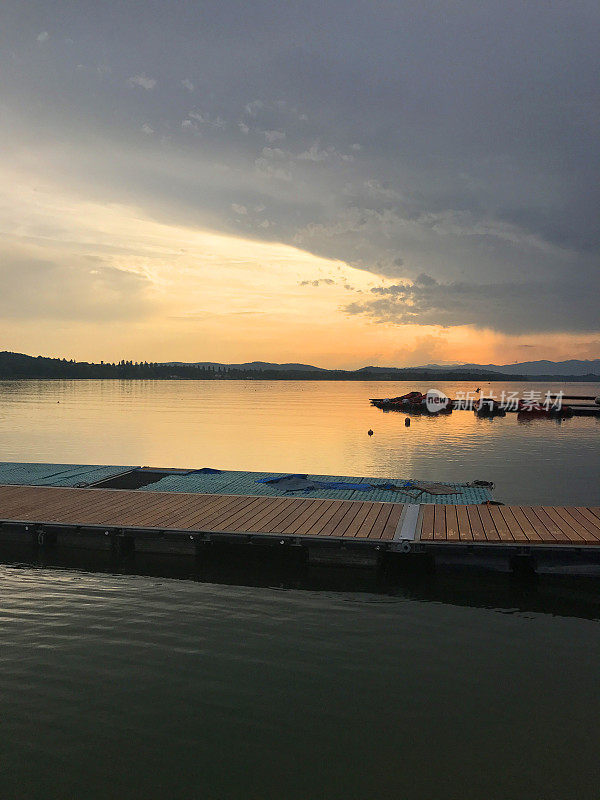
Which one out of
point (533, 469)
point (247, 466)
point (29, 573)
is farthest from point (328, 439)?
point (29, 573)

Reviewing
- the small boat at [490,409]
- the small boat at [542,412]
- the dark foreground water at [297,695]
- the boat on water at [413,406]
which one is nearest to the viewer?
the dark foreground water at [297,695]

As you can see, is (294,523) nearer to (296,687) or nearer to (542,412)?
(296,687)

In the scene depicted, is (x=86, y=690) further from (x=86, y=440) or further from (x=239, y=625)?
(x=86, y=440)

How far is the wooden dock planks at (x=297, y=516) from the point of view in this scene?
51.3 ft

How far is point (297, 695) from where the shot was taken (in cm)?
977

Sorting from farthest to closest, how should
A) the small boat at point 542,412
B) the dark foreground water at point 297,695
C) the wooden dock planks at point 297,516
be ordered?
the small boat at point 542,412
the wooden dock planks at point 297,516
the dark foreground water at point 297,695

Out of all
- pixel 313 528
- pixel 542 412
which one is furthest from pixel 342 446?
pixel 542 412

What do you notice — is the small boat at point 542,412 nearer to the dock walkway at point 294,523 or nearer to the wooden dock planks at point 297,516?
the wooden dock planks at point 297,516

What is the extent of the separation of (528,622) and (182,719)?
762cm

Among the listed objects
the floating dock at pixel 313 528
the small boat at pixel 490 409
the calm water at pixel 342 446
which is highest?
the small boat at pixel 490 409

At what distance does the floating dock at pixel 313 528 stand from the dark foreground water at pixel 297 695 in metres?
1.20

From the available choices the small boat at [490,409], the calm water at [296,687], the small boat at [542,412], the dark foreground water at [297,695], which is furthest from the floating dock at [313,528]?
the small boat at [490,409]

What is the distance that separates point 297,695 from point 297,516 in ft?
26.8

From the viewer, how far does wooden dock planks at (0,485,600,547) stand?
15.6 metres
